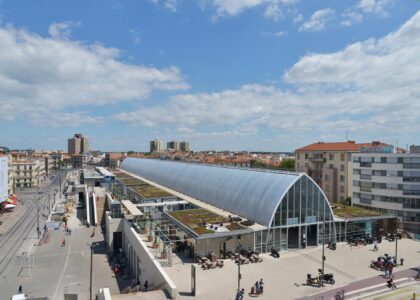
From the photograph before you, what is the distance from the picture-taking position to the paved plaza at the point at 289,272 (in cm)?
2512

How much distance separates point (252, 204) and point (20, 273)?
94.3ft

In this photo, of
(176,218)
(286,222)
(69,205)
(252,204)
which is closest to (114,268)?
(176,218)

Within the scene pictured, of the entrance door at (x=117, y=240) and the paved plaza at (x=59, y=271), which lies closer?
the paved plaza at (x=59, y=271)

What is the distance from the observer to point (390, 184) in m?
59.6

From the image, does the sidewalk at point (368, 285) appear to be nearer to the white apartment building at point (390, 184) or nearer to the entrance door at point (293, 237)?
the entrance door at point (293, 237)

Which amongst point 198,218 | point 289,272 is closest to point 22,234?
point 198,218

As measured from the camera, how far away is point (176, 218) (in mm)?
39688

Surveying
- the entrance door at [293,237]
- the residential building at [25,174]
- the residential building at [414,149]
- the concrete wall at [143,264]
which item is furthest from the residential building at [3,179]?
the residential building at [414,149]

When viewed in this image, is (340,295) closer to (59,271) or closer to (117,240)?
(59,271)

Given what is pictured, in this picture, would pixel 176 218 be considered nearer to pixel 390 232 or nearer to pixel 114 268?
pixel 114 268

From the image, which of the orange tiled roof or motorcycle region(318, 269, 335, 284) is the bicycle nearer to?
motorcycle region(318, 269, 335, 284)

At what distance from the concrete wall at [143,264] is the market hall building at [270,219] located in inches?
186

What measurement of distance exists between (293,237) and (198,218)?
37.9ft

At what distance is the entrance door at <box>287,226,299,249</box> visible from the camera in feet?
121
